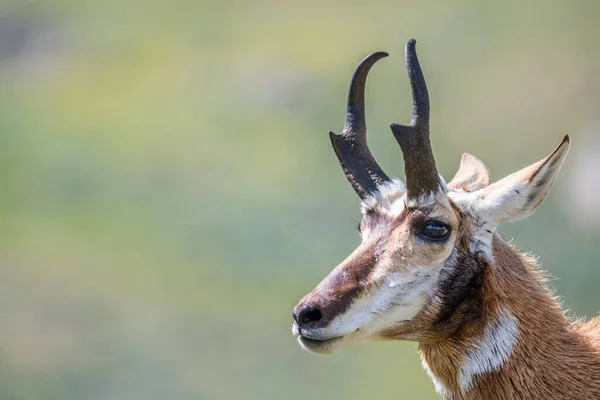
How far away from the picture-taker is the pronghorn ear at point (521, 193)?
A: 806 centimetres

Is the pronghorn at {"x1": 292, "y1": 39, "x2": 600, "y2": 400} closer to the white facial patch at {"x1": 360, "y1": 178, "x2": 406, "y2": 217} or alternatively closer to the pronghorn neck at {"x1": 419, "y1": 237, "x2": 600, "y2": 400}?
the pronghorn neck at {"x1": 419, "y1": 237, "x2": 600, "y2": 400}

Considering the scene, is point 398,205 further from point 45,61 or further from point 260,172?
point 45,61

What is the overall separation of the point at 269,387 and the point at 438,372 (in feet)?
55.0

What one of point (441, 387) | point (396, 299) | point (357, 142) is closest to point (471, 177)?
point (357, 142)

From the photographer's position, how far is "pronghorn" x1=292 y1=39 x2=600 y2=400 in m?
8.16

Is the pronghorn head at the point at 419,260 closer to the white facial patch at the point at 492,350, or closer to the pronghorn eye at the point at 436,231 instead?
the pronghorn eye at the point at 436,231

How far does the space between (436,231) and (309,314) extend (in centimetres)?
117

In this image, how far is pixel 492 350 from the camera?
27.0 feet

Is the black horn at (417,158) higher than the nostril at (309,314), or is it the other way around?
the black horn at (417,158)

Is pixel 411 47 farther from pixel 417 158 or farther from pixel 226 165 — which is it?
pixel 226 165

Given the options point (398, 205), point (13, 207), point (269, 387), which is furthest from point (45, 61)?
point (398, 205)

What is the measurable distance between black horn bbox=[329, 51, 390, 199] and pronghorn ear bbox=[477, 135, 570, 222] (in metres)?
1.09

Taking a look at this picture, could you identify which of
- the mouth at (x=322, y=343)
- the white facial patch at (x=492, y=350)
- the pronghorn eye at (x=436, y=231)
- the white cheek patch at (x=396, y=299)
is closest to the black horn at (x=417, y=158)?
the pronghorn eye at (x=436, y=231)

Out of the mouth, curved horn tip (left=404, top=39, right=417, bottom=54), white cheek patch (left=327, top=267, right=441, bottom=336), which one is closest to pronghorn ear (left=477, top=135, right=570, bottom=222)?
white cheek patch (left=327, top=267, right=441, bottom=336)
